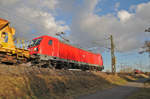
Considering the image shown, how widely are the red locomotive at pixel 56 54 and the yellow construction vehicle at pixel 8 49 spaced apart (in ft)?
4.86

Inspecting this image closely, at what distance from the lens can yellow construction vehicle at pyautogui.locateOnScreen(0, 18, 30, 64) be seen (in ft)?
36.4

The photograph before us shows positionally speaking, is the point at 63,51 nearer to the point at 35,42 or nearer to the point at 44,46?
the point at 44,46

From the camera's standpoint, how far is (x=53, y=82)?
11.9m

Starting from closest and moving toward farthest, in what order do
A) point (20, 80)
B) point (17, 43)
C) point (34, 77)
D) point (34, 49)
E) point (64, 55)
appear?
point (20, 80) < point (34, 77) < point (17, 43) < point (34, 49) < point (64, 55)

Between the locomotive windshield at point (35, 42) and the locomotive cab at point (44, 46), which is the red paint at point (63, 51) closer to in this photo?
the locomotive cab at point (44, 46)

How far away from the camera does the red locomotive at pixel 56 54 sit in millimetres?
14584

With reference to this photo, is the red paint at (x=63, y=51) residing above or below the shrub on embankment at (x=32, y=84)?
above

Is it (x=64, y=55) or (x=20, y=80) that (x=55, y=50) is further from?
(x=20, y=80)

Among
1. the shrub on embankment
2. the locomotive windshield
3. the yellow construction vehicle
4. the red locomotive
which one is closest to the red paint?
the red locomotive

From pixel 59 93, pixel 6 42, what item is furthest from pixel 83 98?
pixel 6 42

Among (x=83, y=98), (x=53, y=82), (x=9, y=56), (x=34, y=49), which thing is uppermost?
(x=34, y=49)

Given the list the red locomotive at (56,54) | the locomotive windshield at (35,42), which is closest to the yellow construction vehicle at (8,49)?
the red locomotive at (56,54)

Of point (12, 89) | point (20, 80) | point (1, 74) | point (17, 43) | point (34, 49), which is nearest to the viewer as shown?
point (12, 89)

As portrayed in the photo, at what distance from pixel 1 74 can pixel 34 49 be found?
6372 mm
